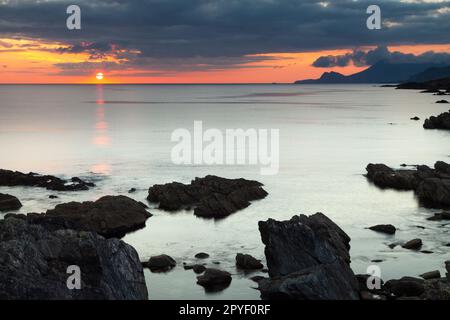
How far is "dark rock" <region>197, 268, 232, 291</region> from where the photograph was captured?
34156mm

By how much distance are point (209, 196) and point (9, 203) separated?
18444mm

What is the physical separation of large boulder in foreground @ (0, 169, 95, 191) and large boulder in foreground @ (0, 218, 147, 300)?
31.9 metres

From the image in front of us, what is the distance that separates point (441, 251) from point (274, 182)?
102 ft

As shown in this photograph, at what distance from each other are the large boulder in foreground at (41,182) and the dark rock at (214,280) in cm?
3157

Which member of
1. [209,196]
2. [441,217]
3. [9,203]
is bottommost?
[441,217]

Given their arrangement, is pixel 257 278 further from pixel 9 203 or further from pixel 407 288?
pixel 9 203

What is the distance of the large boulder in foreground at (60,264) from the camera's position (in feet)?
84.6

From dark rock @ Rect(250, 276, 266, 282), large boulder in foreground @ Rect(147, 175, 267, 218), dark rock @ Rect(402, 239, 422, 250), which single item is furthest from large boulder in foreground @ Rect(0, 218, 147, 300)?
large boulder in foreground @ Rect(147, 175, 267, 218)

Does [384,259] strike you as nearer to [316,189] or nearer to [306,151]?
[316,189]

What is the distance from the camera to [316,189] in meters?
66.3

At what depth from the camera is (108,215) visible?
1876 inches

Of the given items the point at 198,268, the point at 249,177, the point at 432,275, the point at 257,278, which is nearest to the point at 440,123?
the point at 249,177

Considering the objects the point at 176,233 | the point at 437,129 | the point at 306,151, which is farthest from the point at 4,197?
the point at 437,129
